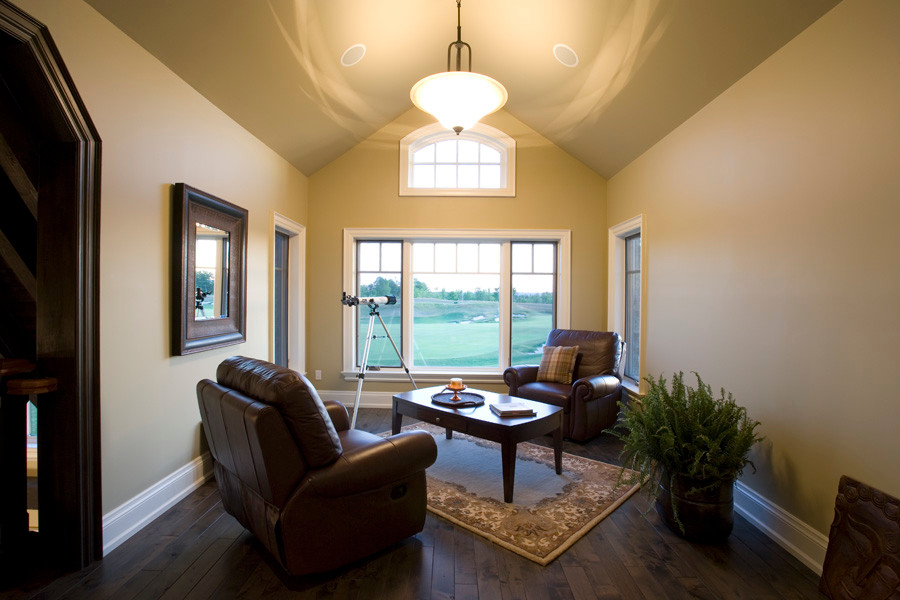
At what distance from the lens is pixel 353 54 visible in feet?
11.1

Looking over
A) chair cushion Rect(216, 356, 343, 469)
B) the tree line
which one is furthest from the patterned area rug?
the tree line

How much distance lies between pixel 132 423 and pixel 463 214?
3515 millimetres

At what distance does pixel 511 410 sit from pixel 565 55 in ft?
8.29

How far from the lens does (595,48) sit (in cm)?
313

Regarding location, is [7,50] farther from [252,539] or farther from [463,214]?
[463,214]

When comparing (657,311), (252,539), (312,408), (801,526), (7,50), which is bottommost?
(252,539)

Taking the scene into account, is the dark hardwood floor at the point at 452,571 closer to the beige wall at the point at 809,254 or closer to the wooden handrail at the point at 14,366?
the beige wall at the point at 809,254

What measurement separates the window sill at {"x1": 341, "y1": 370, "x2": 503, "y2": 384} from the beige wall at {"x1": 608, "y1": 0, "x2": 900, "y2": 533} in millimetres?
2262

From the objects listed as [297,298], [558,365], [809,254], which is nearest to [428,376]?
[558,365]

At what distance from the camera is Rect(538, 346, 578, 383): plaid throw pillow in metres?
4.16

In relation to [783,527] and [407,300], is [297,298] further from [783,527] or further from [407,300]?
[783,527]

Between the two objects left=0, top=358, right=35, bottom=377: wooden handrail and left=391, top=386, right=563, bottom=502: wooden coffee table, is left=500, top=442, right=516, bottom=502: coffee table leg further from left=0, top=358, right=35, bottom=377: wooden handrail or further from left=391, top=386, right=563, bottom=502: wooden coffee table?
left=0, top=358, right=35, bottom=377: wooden handrail

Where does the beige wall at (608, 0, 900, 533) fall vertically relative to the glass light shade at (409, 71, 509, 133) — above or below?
below

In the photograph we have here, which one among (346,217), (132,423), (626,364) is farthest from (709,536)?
(346,217)
